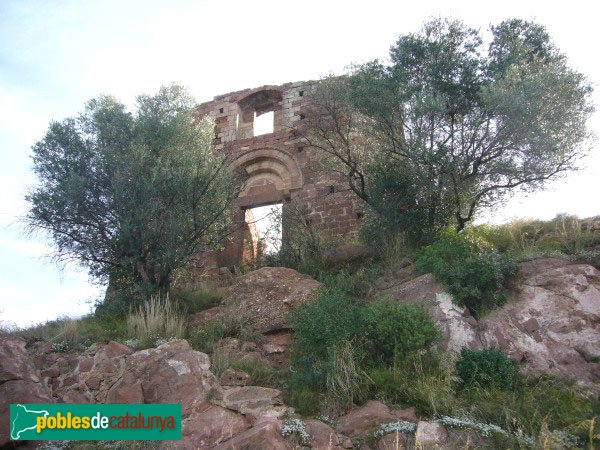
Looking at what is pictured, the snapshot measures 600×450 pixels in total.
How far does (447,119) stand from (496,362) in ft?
19.2

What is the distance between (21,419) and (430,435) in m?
4.84

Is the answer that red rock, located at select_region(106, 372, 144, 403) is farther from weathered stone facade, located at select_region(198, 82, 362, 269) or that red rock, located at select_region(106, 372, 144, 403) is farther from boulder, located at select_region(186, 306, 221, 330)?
weathered stone facade, located at select_region(198, 82, 362, 269)

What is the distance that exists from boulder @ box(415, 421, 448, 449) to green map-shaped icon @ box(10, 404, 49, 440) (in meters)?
4.53

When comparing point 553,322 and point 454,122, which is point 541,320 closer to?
point 553,322

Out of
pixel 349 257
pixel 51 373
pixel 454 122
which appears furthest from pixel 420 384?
pixel 454 122

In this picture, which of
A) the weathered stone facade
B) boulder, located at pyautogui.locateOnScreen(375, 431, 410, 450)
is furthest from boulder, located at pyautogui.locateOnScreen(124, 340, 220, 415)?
the weathered stone facade

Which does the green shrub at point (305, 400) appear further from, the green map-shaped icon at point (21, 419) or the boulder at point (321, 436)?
the green map-shaped icon at point (21, 419)

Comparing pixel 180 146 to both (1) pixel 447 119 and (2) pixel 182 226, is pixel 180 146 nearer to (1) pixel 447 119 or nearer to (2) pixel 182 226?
(2) pixel 182 226

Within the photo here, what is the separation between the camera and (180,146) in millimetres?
12523

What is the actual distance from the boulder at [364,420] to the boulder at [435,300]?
1688 mm

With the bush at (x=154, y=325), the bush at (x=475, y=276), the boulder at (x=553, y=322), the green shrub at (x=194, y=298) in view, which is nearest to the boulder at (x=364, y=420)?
the boulder at (x=553, y=322)

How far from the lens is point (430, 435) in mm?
6141

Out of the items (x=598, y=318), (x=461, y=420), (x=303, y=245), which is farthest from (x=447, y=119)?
(x=461, y=420)

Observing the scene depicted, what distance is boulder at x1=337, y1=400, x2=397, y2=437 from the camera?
6457 millimetres
